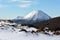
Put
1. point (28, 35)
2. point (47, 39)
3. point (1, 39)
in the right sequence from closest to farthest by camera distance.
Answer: point (1, 39), point (47, 39), point (28, 35)

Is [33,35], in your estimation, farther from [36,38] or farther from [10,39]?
[10,39]

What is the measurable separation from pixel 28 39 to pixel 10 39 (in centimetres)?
150

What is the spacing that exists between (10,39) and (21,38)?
118 centimetres

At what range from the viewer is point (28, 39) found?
713 inches

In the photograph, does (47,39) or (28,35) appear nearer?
(47,39)

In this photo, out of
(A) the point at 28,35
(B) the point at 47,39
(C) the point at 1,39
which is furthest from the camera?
(A) the point at 28,35

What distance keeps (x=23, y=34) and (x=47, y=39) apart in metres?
2.56

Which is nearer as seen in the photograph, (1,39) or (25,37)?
(1,39)

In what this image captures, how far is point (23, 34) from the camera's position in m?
20.2

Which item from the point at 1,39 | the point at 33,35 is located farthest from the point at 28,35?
the point at 1,39

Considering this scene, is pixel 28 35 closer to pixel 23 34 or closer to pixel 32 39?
pixel 23 34

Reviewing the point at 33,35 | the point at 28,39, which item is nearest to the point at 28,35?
the point at 33,35

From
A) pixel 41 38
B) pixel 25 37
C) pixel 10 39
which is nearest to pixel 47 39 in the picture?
pixel 41 38

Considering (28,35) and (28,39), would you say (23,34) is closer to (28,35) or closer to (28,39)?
(28,35)
